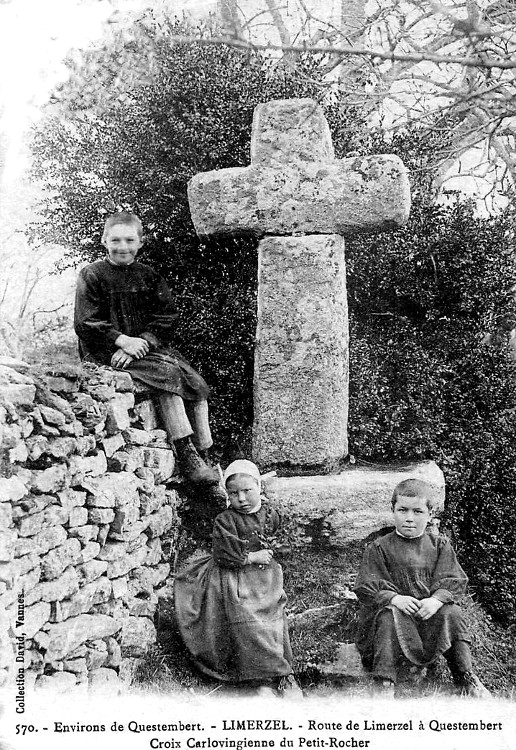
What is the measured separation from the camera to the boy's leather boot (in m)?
4.03

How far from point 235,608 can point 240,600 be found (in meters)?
0.04

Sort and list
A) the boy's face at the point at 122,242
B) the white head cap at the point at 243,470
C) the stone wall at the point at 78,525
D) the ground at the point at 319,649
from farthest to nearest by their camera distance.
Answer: the boy's face at the point at 122,242
the white head cap at the point at 243,470
the ground at the point at 319,649
the stone wall at the point at 78,525

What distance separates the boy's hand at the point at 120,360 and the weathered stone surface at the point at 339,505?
98cm

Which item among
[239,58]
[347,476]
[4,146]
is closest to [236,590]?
[347,476]

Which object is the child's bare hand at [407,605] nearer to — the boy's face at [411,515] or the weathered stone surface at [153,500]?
the boy's face at [411,515]

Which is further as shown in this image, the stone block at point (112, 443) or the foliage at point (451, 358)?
the foliage at point (451, 358)

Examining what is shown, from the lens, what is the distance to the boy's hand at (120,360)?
382 centimetres

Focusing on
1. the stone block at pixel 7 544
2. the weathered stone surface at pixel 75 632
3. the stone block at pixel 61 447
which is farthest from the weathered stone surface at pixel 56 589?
the stone block at pixel 61 447

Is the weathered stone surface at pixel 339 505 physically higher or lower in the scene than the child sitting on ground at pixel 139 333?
lower

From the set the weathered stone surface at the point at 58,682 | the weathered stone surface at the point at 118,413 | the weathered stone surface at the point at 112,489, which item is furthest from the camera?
the weathered stone surface at the point at 118,413

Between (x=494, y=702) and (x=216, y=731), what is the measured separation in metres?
1.23

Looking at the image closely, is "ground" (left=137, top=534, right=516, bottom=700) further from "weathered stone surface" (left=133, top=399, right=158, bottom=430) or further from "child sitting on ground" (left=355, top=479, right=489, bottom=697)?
"weathered stone surface" (left=133, top=399, right=158, bottom=430)

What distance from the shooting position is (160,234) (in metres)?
4.68

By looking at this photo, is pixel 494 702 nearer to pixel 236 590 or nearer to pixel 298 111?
pixel 236 590
